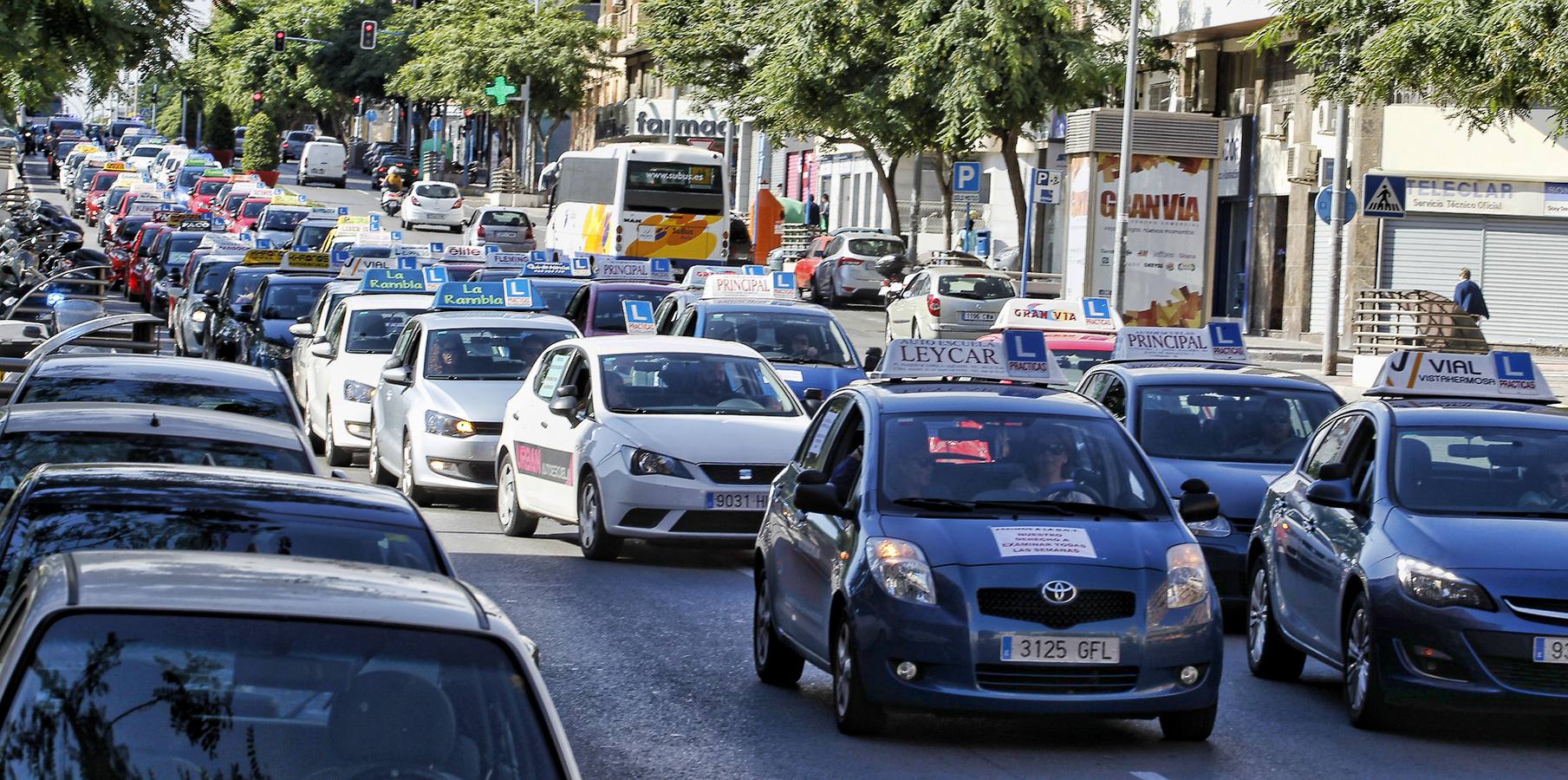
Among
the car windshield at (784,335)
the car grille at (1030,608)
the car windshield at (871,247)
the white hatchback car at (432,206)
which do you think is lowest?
the car grille at (1030,608)

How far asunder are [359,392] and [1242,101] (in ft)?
93.9

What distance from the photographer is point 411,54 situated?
108812 mm

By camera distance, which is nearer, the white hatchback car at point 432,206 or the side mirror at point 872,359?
the side mirror at point 872,359

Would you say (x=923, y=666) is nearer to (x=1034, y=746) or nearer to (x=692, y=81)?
(x=1034, y=746)

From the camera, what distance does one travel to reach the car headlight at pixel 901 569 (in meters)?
8.90

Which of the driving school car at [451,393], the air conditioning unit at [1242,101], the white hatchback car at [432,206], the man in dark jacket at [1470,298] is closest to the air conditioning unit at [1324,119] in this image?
the air conditioning unit at [1242,101]

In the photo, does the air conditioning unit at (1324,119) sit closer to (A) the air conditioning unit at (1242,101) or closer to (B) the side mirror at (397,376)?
(A) the air conditioning unit at (1242,101)

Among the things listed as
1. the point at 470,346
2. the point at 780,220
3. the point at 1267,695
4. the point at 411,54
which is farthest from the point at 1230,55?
the point at 411,54

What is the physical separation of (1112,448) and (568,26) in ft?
267

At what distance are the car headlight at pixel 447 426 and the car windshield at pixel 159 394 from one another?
284 inches

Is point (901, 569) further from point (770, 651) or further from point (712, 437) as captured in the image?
point (712, 437)

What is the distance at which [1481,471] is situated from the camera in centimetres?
1019

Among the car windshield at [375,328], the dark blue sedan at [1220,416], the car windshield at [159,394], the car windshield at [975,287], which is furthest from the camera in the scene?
the car windshield at [975,287]

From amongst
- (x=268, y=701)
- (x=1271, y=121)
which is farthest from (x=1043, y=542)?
(x=1271, y=121)
